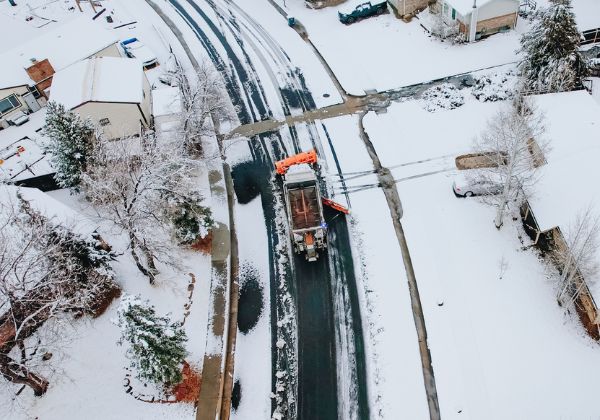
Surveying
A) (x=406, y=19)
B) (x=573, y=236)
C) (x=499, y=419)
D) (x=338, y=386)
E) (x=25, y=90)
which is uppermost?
(x=406, y=19)

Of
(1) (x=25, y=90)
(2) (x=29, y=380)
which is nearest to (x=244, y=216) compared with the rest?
(2) (x=29, y=380)

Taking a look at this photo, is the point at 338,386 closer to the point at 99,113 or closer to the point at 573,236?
the point at 573,236

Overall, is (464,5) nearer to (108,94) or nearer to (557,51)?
(557,51)

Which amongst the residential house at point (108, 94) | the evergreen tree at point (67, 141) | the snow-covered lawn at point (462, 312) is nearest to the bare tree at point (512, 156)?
the snow-covered lawn at point (462, 312)

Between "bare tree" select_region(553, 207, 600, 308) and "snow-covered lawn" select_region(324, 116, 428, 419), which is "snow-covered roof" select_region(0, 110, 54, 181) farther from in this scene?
"bare tree" select_region(553, 207, 600, 308)

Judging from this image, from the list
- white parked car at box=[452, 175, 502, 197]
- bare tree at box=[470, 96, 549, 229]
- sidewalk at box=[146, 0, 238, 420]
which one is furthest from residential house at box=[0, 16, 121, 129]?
bare tree at box=[470, 96, 549, 229]

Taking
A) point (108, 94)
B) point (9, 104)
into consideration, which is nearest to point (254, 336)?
point (108, 94)

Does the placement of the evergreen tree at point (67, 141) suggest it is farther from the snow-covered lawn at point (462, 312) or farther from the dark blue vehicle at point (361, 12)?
the dark blue vehicle at point (361, 12)
